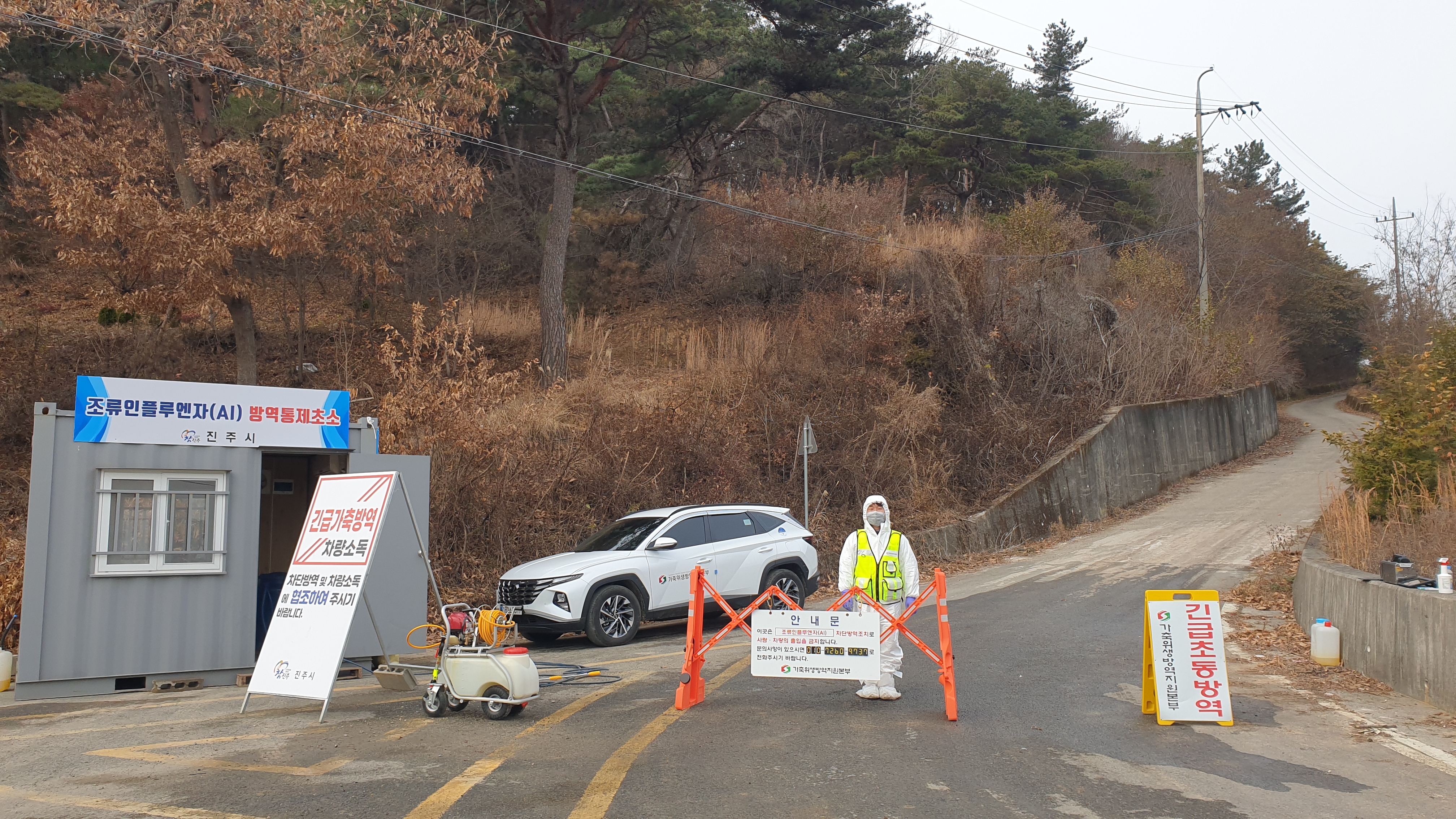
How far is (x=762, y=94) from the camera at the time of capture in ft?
88.4

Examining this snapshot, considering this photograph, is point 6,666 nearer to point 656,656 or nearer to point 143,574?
point 143,574

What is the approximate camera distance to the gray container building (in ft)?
30.6

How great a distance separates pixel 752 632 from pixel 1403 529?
8.06 metres

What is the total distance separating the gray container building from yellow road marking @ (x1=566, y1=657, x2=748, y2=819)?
3057mm

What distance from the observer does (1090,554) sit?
2014cm

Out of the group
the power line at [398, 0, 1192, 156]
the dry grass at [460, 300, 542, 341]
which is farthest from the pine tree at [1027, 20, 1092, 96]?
the dry grass at [460, 300, 542, 341]

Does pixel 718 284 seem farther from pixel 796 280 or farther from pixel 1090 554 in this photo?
pixel 1090 554

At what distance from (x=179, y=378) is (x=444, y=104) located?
8.91 m

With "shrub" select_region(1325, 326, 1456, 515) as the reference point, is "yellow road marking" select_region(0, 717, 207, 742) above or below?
below

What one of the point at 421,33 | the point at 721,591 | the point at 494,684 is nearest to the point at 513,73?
the point at 421,33

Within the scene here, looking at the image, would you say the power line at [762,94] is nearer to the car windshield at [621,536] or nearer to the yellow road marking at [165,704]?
the car windshield at [621,536]

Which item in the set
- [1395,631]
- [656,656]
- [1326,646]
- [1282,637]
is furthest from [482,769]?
[1282,637]

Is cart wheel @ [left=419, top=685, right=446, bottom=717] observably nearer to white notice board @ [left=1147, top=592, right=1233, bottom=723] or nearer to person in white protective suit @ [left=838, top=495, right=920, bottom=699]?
person in white protective suit @ [left=838, top=495, right=920, bottom=699]

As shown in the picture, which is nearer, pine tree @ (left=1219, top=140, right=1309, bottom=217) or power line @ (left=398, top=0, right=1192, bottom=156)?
power line @ (left=398, top=0, right=1192, bottom=156)
